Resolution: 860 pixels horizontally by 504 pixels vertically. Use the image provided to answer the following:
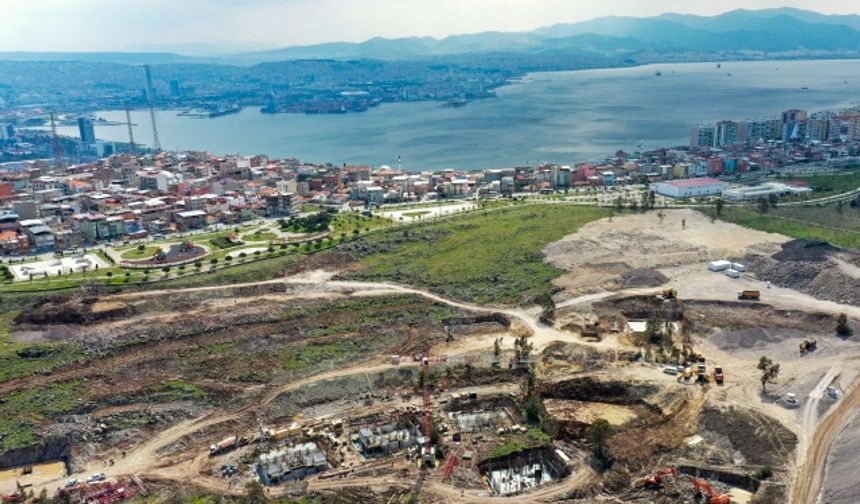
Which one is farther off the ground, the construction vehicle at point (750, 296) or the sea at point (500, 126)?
the sea at point (500, 126)

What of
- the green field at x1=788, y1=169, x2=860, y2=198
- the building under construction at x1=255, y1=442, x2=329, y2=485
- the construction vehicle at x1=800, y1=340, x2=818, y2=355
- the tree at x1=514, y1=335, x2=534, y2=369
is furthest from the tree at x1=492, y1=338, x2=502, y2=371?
the green field at x1=788, y1=169, x2=860, y2=198

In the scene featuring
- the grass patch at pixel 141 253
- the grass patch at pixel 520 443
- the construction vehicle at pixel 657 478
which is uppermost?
the grass patch at pixel 141 253

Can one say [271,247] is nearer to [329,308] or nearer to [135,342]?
[329,308]

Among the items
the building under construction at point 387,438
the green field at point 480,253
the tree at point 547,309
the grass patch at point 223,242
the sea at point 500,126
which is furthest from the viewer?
the sea at point 500,126

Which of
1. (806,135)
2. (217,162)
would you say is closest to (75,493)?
(217,162)

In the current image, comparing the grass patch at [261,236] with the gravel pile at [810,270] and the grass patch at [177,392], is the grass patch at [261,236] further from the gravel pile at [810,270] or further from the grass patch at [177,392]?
the gravel pile at [810,270]

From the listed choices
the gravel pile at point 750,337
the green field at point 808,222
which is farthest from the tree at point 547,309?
the green field at point 808,222

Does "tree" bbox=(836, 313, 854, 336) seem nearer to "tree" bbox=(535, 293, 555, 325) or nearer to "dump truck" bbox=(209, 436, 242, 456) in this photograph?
"tree" bbox=(535, 293, 555, 325)
